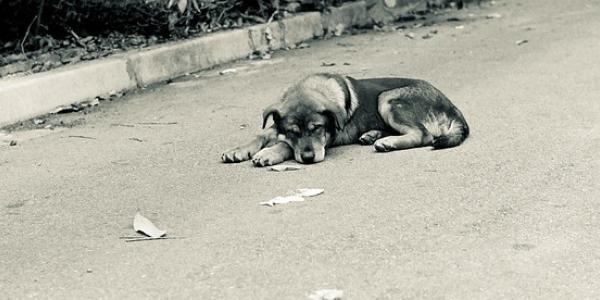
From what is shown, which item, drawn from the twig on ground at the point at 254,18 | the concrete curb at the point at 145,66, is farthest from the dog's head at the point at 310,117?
the twig on ground at the point at 254,18

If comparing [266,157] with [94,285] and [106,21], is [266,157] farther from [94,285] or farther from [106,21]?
[106,21]

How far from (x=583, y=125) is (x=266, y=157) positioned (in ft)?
7.26

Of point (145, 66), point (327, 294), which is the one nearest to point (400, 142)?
point (327, 294)

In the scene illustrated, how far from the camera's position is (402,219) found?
203 inches

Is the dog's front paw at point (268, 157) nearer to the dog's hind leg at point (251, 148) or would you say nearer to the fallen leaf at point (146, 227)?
the dog's hind leg at point (251, 148)

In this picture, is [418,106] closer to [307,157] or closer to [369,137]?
[369,137]

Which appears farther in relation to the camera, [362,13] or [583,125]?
[362,13]

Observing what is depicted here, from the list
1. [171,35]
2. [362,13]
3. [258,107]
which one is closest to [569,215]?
[258,107]

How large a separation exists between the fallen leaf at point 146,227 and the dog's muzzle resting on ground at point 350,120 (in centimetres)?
136

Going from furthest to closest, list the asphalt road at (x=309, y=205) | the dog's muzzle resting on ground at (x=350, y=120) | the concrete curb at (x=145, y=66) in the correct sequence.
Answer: the concrete curb at (x=145, y=66), the dog's muzzle resting on ground at (x=350, y=120), the asphalt road at (x=309, y=205)

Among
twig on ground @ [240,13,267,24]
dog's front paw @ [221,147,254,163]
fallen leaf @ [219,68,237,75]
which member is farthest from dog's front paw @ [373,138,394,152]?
twig on ground @ [240,13,267,24]

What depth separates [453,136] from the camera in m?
6.83

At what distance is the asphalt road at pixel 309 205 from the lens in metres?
4.36

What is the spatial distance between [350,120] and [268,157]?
80cm
